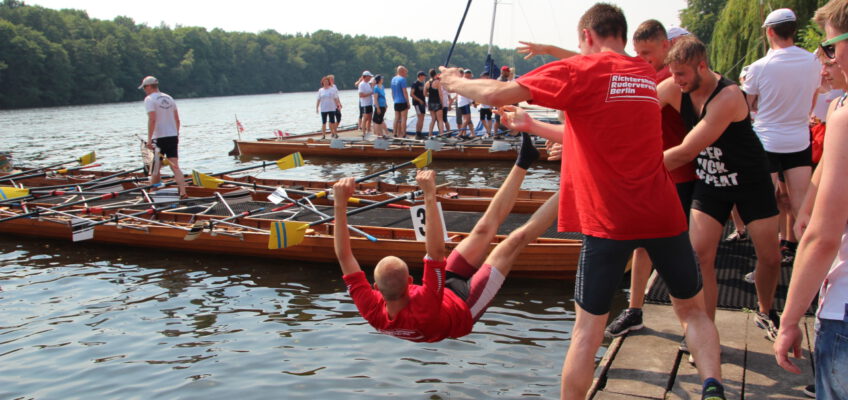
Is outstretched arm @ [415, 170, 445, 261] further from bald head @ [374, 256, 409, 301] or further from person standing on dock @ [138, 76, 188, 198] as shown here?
person standing on dock @ [138, 76, 188, 198]

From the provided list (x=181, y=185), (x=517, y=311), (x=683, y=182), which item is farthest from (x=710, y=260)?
(x=181, y=185)

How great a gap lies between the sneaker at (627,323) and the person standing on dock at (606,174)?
4.60ft

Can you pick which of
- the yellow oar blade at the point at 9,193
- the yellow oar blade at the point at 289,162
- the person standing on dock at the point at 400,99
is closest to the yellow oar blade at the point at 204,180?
the yellow oar blade at the point at 289,162

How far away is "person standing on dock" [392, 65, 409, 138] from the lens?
65.6ft

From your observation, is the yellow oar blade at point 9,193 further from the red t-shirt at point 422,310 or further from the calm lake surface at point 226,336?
the red t-shirt at point 422,310

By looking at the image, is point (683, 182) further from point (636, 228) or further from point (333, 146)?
point (333, 146)

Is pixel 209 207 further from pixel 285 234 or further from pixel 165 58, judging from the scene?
pixel 165 58

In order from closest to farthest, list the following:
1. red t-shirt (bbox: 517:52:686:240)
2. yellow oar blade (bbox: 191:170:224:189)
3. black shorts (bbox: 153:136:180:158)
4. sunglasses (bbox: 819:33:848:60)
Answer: sunglasses (bbox: 819:33:848:60)
red t-shirt (bbox: 517:52:686:240)
yellow oar blade (bbox: 191:170:224:189)
black shorts (bbox: 153:136:180:158)

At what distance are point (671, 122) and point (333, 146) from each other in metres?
16.5

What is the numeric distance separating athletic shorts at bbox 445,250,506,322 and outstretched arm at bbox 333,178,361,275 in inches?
27.2

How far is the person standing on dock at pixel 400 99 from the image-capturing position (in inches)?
787

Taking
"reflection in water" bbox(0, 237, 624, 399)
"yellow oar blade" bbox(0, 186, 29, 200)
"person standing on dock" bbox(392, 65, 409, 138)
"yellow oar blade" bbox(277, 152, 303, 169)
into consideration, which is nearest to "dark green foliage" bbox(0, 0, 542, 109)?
"person standing on dock" bbox(392, 65, 409, 138)

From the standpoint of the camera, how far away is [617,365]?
14.6 ft

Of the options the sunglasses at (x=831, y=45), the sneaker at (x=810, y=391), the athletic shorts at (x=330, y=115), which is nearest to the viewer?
the sunglasses at (x=831, y=45)
